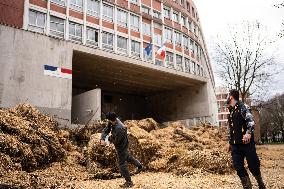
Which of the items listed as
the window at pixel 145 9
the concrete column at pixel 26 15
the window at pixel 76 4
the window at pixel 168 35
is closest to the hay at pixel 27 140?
the concrete column at pixel 26 15

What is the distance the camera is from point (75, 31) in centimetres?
3002

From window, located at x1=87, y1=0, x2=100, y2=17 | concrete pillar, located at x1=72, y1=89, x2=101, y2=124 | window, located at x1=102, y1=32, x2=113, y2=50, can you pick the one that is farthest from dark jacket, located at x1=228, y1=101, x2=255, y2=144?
window, located at x1=87, y1=0, x2=100, y2=17

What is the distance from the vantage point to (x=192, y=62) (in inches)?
1724

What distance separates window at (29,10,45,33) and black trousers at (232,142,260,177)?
84.4 feet

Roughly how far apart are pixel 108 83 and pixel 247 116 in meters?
26.1

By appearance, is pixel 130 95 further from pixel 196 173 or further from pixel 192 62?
pixel 196 173

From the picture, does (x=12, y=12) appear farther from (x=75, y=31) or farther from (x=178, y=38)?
(x=178, y=38)

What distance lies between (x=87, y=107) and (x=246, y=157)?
17.2 meters

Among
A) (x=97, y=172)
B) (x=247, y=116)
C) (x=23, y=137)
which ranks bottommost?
(x=97, y=172)

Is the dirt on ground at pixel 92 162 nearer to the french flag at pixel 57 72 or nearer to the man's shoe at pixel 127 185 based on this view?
the man's shoe at pixel 127 185

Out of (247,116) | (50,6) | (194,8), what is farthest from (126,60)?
(194,8)

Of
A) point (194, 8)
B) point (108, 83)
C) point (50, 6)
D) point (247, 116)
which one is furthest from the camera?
point (194, 8)

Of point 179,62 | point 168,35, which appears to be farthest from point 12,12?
point 179,62

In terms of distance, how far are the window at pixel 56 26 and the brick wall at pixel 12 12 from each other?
306cm
